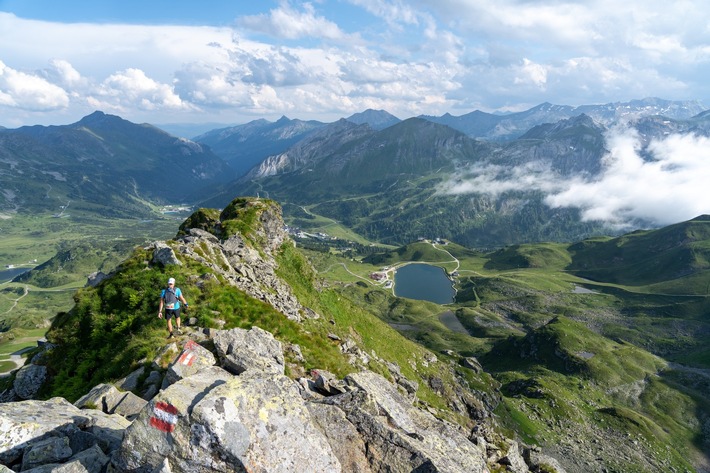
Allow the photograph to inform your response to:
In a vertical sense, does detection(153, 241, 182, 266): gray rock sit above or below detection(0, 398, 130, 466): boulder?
above

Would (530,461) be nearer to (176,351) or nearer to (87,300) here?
(176,351)

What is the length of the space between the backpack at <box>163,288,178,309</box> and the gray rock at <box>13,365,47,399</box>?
519 inches

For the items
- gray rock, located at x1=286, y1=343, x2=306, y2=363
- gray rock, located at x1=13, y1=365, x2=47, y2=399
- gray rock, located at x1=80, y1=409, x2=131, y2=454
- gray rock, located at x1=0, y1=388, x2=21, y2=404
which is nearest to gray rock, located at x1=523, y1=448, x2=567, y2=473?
gray rock, located at x1=286, y1=343, x2=306, y2=363

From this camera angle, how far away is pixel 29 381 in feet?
98.8

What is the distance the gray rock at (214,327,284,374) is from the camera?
813 inches

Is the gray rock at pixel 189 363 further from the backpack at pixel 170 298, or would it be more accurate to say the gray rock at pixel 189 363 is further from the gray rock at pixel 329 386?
the backpack at pixel 170 298

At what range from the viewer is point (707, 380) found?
545ft

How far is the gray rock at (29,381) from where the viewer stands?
2969 cm

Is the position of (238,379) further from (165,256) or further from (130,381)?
(165,256)

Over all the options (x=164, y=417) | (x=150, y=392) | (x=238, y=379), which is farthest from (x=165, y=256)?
(x=164, y=417)

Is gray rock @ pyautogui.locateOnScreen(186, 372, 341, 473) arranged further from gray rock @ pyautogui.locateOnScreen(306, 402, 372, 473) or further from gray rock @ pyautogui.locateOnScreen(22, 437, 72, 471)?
gray rock @ pyautogui.locateOnScreen(22, 437, 72, 471)

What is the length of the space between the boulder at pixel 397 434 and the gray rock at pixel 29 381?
986 inches

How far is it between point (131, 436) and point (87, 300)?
85.8ft

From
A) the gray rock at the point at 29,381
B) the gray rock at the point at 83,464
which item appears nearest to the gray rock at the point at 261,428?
the gray rock at the point at 83,464
